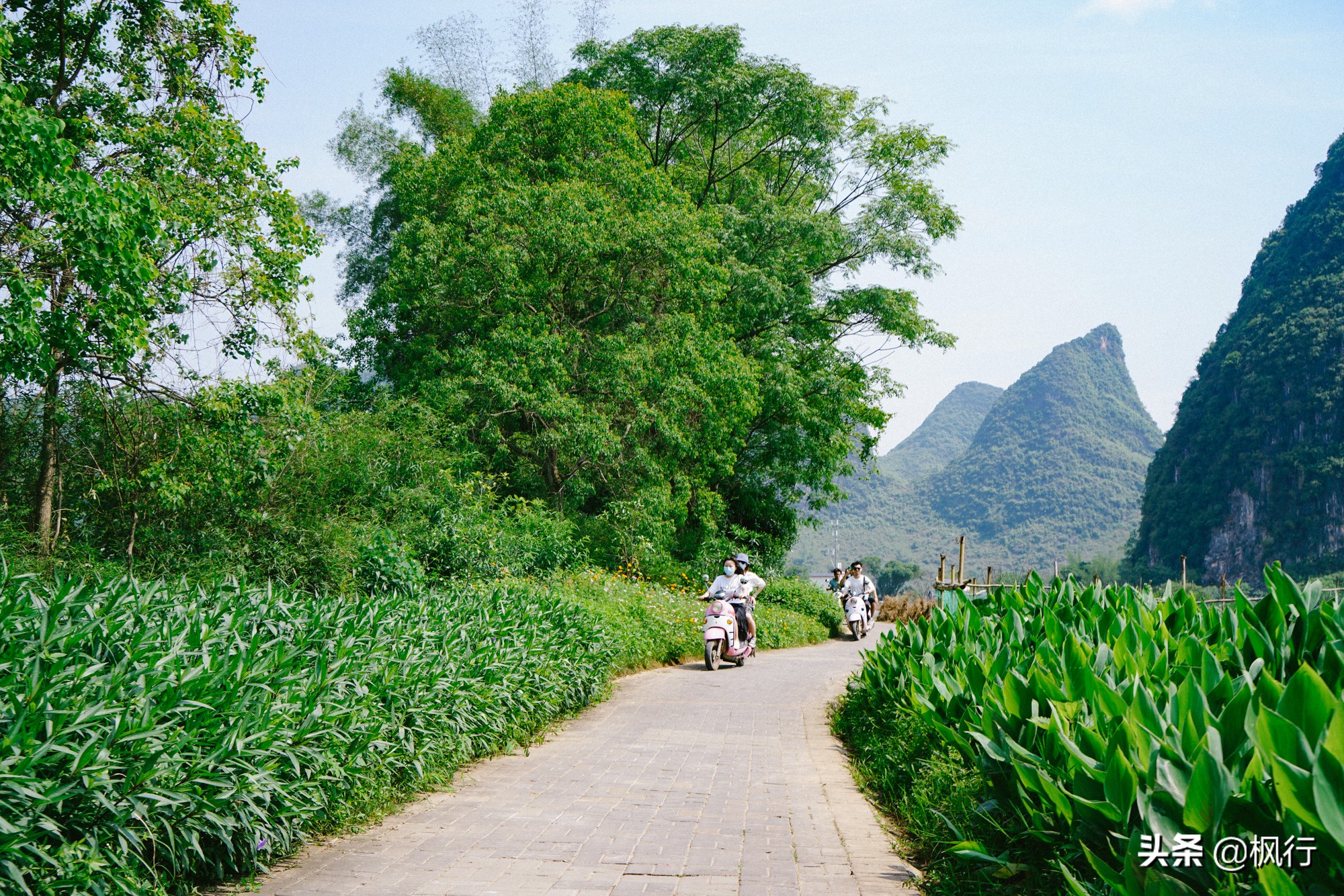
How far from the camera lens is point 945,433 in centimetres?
15388

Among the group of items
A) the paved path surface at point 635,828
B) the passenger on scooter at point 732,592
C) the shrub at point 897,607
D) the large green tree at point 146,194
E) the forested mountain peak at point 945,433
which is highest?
the forested mountain peak at point 945,433

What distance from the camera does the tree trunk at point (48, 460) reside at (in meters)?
11.0

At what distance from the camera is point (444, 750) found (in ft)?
19.0

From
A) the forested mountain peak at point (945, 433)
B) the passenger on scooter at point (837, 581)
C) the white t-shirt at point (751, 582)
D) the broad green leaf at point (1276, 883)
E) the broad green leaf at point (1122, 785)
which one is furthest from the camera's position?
the forested mountain peak at point (945, 433)

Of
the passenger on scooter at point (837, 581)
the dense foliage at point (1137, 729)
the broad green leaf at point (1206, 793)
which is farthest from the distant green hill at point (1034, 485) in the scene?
the broad green leaf at point (1206, 793)

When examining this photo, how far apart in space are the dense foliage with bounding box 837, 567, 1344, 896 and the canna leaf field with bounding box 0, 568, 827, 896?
2.89 metres

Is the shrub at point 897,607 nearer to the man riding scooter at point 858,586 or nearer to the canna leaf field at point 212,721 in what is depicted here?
the man riding scooter at point 858,586

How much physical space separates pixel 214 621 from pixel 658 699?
19.2 ft

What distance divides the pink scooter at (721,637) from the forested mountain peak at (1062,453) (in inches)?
3712

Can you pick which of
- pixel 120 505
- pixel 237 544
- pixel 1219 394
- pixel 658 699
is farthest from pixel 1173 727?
pixel 1219 394

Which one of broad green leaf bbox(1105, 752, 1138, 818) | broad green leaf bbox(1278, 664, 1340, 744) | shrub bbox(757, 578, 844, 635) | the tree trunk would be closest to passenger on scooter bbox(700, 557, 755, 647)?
shrub bbox(757, 578, 844, 635)

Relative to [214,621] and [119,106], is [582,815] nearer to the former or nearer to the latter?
[214,621]

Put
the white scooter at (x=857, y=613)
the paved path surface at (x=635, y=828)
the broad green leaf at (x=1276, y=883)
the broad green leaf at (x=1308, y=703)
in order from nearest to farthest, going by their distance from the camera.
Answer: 1. the broad green leaf at (x=1276, y=883)
2. the broad green leaf at (x=1308, y=703)
3. the paved path surface at (x=635, y=828)
4. the white scooter at (x=857, y=613)

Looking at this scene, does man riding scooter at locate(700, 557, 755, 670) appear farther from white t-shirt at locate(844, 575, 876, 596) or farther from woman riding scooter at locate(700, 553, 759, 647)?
white t-shirt at locate(844, 575, 876, 596)
